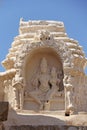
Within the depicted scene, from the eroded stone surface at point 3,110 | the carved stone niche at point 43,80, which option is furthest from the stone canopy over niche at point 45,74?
the eroded stone surface at point 3,110

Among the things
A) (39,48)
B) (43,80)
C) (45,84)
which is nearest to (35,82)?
(43,80)

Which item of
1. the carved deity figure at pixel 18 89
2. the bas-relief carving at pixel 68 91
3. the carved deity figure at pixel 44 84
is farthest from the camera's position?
the carved deity figure at pixel 44 84

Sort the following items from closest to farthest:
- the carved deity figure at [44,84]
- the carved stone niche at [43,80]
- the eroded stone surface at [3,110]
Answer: the eroded stone surface at [3,110] → the carved stone niche at [43,80] → the carved deity figure at [44,84]

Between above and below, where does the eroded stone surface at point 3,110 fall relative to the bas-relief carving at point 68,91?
below

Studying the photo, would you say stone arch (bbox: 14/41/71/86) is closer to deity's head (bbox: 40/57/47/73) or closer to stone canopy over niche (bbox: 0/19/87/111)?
Answer: stone canopy over niche (bbox: 0/19/87/111)

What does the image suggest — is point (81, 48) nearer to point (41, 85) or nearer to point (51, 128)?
point (41, 85)

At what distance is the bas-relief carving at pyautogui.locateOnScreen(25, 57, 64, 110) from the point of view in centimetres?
2366

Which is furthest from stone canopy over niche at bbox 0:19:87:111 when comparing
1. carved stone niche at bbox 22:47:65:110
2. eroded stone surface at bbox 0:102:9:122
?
eroded stone surface at bbox 0:102:9:122

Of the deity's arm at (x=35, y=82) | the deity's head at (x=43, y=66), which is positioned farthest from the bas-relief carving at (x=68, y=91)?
the deity's arm at (x=35, y=82)

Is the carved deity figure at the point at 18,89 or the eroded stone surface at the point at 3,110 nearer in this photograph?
the eroded stone surface at the point at 3,110

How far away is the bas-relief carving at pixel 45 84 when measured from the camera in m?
23.7

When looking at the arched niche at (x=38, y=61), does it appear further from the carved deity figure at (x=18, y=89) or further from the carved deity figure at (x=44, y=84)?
the carved deity figure at (x=18, y=89)

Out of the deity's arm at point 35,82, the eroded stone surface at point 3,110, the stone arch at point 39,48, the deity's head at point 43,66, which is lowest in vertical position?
the eroded stone surface at point 3,110

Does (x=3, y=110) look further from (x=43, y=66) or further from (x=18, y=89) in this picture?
(x=43, y=66)
